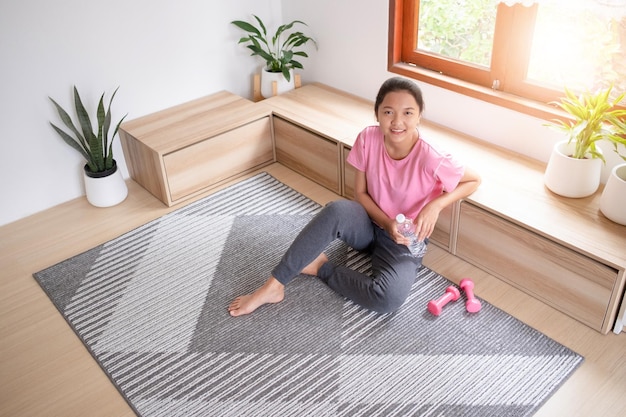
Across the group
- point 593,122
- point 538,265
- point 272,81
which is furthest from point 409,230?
point 272,81

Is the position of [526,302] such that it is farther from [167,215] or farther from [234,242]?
[167,215]

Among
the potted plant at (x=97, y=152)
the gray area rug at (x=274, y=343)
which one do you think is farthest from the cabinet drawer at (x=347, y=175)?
the potted plant at (x=97, y=152)

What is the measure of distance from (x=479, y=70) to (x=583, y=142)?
2.07 ft

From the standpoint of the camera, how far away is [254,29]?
3057 mm

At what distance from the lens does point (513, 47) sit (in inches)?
A: 91.4

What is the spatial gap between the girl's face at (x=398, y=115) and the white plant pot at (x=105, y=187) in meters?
1.37

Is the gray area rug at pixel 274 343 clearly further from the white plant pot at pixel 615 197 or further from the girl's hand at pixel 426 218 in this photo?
the white plant pot at pixel 615 197

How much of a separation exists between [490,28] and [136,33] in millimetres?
1615

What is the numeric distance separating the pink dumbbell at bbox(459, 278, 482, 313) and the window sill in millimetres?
730

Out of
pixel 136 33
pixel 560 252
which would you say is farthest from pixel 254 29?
pixel 560 252

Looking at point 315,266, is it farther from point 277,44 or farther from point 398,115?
point 277,44

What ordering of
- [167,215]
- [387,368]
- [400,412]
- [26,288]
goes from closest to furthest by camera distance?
[400,412] → [387,368] → [26,288] → [167,215]

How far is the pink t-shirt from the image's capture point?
2.01m

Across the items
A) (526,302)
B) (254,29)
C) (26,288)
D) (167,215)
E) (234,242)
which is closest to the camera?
(526,302)
